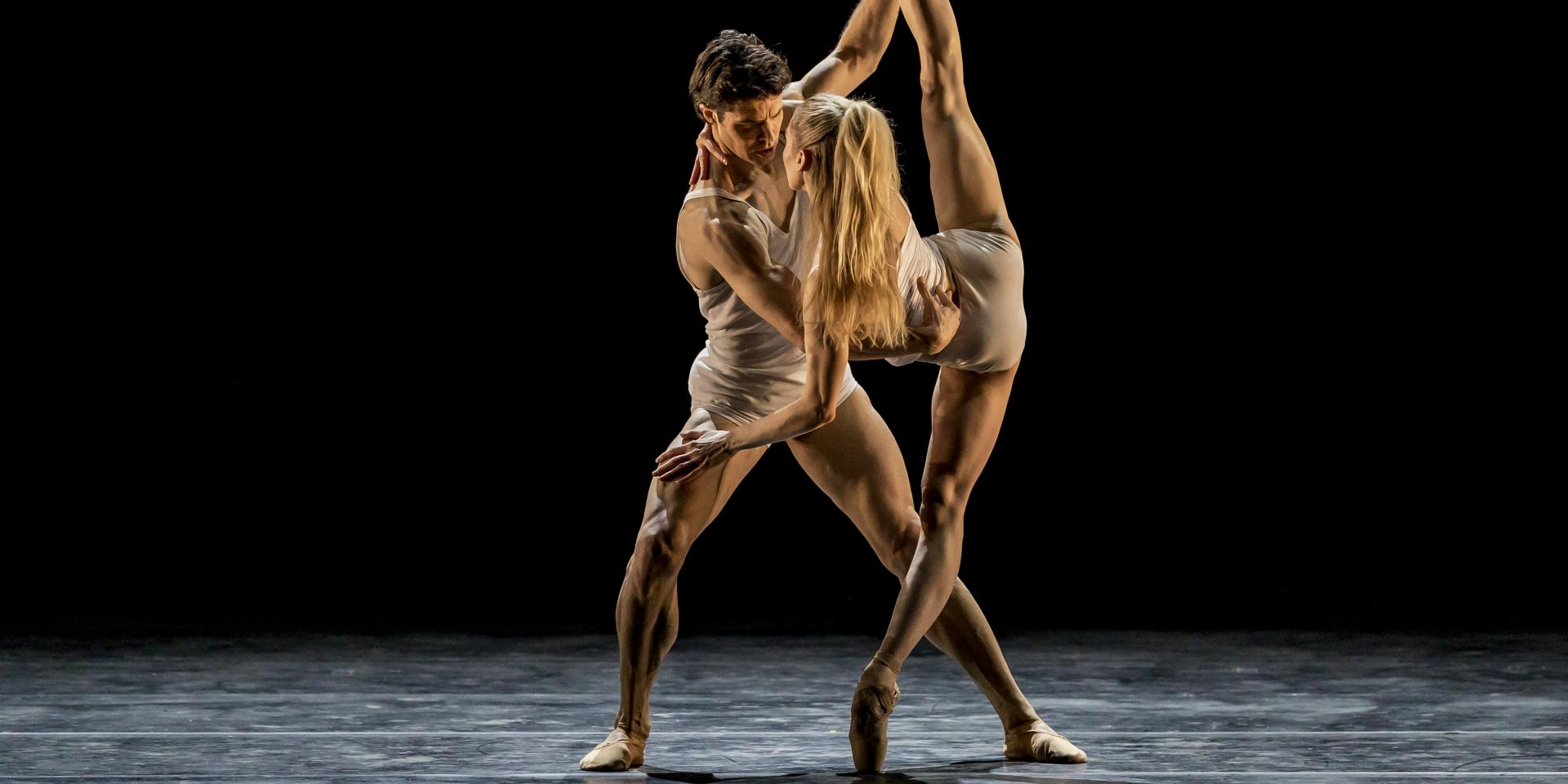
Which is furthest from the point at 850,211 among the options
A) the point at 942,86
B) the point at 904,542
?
the point at 904,542

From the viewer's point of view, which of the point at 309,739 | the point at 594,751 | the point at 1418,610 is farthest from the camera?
the point at 1418,610

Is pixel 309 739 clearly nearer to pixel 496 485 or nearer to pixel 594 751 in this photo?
pixel 594 751

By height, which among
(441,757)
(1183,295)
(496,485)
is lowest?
(441,757)

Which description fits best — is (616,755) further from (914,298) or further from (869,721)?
(914,298)

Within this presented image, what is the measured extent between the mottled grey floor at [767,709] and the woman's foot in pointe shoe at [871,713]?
0.17 feet

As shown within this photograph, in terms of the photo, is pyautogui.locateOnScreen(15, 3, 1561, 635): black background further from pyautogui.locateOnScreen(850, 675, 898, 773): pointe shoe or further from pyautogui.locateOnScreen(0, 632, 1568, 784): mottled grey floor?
pyautogui.locateOnScreen(850, 675, 898, 773): pointe shoe

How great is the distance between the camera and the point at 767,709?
11.3 feet

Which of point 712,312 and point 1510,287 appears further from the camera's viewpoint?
point 1510,287

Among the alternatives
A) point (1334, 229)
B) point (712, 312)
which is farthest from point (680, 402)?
point (712, 312)

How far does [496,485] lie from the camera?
5773 millimetres

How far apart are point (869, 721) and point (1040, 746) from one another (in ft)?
1.03

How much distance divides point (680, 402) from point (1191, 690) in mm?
2354

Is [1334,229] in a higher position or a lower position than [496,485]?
higher

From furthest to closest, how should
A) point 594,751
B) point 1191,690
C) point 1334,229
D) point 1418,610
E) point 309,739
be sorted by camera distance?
point 1334,229 → point 1418,610 → point 1191,690 → point 309,739 → point 594,751
